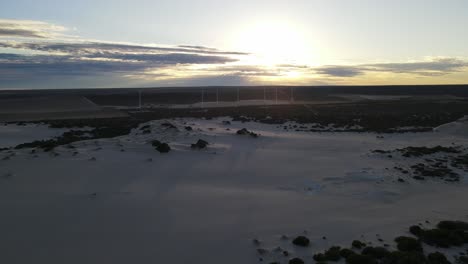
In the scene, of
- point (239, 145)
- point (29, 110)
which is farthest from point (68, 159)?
point (29, 110)

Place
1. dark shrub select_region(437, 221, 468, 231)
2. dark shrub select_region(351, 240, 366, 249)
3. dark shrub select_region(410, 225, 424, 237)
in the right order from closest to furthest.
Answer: dark shrub select_region(351, 240, 366, 249)
dark shrub select_region(410, 225, 424, 237)
dark shrub select_region(437, 221, 468, 231)

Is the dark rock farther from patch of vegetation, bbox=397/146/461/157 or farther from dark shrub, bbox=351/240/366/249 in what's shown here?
dark shrub, bbox=351/240/366/249

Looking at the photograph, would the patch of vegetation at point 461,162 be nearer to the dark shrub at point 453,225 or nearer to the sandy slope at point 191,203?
the sandy slope at point 191,203

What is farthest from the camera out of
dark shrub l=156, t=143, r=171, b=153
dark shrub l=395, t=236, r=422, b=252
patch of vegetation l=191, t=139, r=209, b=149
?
patch of vegetation l=191, t=139, r=209, b=149

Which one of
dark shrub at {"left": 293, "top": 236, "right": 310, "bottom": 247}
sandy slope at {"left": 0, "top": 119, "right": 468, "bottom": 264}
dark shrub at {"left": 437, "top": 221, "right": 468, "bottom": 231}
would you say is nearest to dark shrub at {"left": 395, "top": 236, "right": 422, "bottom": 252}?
sandy slope at {"left": 0, "top": 119, "right": 468, "bottom": 264}

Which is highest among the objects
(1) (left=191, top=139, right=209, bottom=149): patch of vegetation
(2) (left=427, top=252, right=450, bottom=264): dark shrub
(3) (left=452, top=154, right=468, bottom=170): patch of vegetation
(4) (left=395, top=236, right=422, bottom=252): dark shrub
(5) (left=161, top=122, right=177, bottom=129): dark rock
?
(5) (left=161, top=122, right=177, bottom=129): dark rock
